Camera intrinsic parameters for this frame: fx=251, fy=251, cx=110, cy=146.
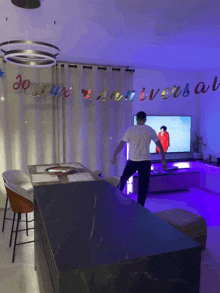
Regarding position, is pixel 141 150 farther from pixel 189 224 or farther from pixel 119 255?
pixel 119 255

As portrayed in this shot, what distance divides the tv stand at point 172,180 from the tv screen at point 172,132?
534mm

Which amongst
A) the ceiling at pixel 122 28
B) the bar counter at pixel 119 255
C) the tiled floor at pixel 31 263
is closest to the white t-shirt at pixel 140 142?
the tiled floor at pixel 31 263

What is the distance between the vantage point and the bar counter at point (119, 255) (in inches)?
36.6

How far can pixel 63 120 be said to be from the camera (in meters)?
4.71

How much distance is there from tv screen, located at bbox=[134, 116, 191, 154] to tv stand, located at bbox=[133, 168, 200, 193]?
0.53m

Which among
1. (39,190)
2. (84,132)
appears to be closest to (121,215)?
(39,190)

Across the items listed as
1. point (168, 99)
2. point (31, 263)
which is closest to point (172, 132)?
point (168, 99)

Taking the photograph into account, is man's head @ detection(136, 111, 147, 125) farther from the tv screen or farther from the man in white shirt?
the tv screen

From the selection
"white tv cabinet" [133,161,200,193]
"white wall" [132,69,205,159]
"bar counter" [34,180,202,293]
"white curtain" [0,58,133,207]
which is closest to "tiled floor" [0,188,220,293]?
"white tv cabinet" [133,161,200,193]

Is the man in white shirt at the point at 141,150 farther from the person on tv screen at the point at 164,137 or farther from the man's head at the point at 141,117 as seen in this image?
the person on tv screen at the point at 164,137

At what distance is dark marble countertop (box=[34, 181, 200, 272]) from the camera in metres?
0.99

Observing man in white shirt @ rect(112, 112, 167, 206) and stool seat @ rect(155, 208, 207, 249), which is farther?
man in white shirt @ rect(112, 112, 167, 206)

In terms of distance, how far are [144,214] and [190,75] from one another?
5008mm

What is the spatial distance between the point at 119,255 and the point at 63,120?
3.95 m
